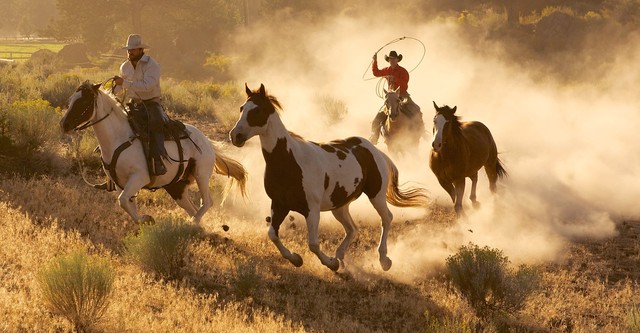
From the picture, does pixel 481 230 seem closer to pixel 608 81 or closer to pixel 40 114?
pixel 40 114

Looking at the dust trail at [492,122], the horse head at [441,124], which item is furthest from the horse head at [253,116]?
the horse head at [441,124]

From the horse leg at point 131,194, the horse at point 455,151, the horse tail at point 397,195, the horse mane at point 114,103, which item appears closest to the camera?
the horse leg at point 131,194

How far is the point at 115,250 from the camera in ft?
31.6

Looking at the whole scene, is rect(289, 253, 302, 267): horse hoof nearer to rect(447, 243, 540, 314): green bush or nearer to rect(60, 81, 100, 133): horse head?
rect(447, 243, 540, 314): green bush

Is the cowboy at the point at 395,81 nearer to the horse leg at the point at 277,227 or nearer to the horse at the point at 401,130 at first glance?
the horse at the point at 401,130

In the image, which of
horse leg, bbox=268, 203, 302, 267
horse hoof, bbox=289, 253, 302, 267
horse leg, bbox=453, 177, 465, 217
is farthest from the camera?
horse leg, bbox=453, 177, 465, 217

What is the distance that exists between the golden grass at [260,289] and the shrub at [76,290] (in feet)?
0.40

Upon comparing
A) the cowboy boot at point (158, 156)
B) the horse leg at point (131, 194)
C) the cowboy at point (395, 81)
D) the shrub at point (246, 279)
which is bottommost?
the shrub at point (246, 279)

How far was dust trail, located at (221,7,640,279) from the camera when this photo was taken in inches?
474

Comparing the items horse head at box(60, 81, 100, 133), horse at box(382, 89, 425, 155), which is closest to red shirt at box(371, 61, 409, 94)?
horse at box(382, 89, 425, 155)

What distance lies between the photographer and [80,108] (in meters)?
9.20

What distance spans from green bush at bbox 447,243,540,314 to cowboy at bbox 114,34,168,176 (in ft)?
14.3

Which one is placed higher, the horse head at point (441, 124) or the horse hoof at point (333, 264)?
the horse head at point (441, 124)

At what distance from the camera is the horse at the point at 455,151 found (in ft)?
37.0
